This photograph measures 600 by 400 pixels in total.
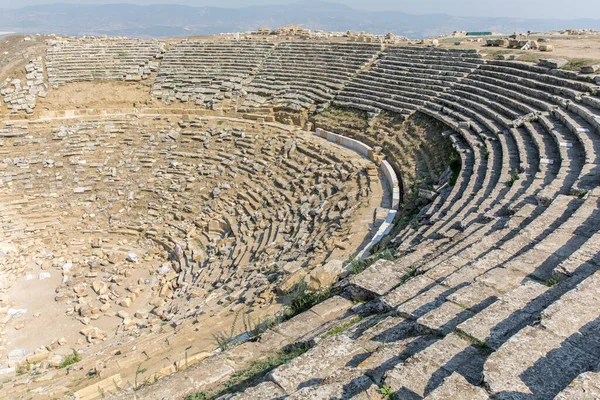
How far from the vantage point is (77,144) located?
18984 millimetres

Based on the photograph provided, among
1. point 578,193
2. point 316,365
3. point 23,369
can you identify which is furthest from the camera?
point 23,369

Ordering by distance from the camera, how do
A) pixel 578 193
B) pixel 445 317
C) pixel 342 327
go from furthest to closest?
1. pixel 578 193
2. pixel 342 327
3. pixel 445 317

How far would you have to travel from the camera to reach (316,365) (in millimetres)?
3781

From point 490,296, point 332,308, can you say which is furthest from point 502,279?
point 332,308

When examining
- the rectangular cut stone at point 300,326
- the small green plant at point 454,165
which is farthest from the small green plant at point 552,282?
the small green plant at point 454,165

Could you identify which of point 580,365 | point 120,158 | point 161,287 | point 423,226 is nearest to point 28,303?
point 161,287

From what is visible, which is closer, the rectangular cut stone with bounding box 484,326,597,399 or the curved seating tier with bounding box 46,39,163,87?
the rectangular cut stone with bounding box 484,326,597,399

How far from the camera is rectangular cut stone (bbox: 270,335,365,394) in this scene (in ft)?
11.9

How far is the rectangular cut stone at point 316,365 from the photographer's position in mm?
3617

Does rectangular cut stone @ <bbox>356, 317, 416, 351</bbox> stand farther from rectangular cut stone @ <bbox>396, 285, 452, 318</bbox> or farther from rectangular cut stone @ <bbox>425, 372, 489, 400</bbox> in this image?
rectangular cut stone @ <bbox>425, 372, 489, 400</bbox>

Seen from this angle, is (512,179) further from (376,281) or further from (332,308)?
(332,308)

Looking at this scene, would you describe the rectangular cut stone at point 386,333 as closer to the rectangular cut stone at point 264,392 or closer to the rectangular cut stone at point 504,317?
the rectangular cut stone at point 504,317

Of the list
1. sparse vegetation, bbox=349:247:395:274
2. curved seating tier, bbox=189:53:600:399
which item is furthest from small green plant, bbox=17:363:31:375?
curved seating tier, bbox=189:53:600:399

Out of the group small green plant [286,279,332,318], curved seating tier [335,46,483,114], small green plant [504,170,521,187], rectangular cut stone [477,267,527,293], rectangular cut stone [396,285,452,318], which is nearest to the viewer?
rectangular cut stone [396,285,452,318]
